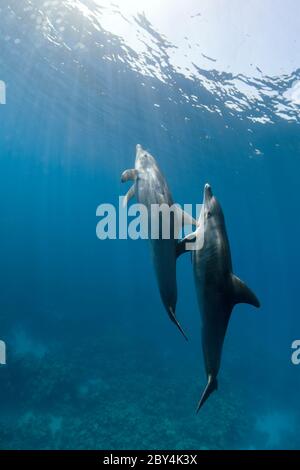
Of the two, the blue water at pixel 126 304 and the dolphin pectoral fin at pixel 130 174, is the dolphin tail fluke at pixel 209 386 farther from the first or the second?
the blue water at pixel 126 304

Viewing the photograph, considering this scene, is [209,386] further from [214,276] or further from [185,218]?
[185,218]

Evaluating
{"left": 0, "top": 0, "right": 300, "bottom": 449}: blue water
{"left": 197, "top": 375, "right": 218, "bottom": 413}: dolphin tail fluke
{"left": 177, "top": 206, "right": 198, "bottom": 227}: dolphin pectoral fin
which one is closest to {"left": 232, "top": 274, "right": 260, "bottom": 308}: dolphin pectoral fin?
{"left": 177, "top": 206, "right": 198, "bottom": 227}: dolphin pectoral fin

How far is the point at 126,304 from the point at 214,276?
124 ft

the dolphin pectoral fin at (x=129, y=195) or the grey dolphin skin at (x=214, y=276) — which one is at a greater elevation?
the dolphin pectoral fin at (x=129, y=195)

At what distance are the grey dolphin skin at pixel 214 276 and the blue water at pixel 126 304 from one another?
1253 centimetres

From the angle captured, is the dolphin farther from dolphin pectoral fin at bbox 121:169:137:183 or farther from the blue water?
the blue water

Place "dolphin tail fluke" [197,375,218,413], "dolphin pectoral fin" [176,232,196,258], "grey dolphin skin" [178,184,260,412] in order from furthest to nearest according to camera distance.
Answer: "dolphin tail fluke" [197,375,218,413], "dolphin pectoral fin" [176,232,196,258], "grey dolphin skin" [178,184,260,412]

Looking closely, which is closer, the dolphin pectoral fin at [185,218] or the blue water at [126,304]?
the dolphin pectoral fin at [185,218]

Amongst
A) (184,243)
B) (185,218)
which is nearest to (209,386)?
(184,243)

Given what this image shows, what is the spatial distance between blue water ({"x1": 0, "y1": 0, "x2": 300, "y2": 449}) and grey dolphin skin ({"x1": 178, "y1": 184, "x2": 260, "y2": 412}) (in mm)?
12527

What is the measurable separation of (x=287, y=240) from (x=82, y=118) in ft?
138

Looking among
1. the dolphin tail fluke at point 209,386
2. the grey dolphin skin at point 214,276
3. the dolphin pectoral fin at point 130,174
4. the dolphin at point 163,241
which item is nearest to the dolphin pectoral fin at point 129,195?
the dolphin pectoral fin at point 130,174

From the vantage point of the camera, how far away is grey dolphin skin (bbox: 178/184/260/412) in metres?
4.97

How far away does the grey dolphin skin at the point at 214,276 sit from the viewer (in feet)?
16.3
